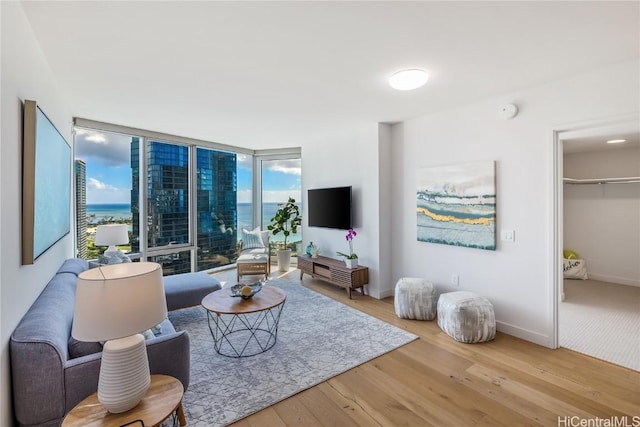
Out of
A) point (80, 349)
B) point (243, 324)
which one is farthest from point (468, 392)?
point (80, 349)

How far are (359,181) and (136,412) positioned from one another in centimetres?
381

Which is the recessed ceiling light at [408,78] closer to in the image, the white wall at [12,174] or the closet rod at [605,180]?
the white wall at [12,174]

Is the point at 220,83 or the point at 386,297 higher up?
the point at 220,83

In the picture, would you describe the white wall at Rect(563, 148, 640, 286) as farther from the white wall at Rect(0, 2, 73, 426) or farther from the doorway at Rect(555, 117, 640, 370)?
the white wall at Rect(0, 2, 73, 426)

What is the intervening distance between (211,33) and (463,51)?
1.85m

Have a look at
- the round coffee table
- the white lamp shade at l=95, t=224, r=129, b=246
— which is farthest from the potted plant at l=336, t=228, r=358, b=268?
the white lamp shade at l=95, t=224, r=129, b=246

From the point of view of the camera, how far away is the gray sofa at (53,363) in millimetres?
1412

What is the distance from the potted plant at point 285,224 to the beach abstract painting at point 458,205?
2698mm

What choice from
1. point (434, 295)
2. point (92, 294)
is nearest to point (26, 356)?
point (92, 294)

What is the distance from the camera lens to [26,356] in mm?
1404

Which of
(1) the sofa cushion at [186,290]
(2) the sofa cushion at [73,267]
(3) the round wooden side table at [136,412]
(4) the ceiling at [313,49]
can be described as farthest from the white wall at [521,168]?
(2) the sofa cushion at [73,267]

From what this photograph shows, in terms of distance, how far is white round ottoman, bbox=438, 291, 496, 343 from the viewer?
2.91m

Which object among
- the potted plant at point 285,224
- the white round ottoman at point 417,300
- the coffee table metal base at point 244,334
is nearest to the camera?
the coffee table metal base at point 244,334

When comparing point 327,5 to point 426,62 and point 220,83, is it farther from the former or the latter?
point 220,83
